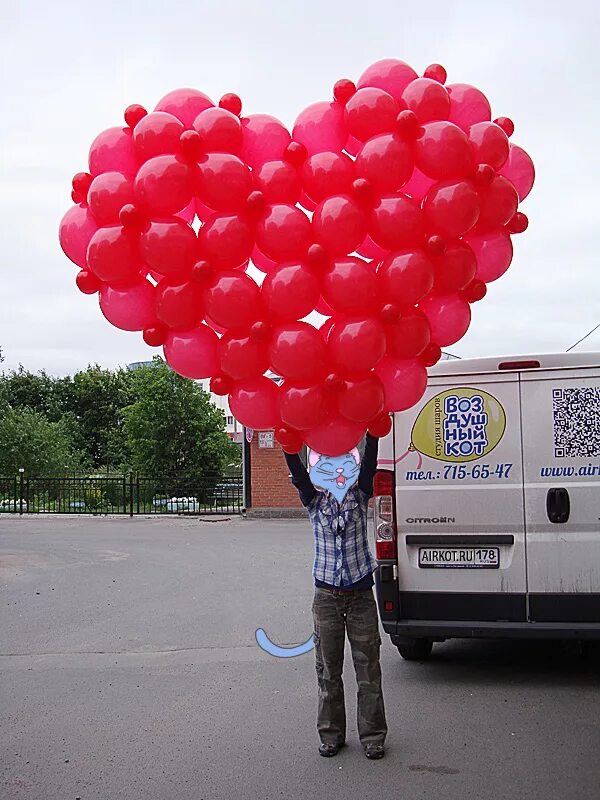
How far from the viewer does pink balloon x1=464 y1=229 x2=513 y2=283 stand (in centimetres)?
438

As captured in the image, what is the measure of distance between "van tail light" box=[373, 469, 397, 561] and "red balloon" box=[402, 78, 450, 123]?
3.27m

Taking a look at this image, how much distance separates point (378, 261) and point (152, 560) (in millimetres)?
11822

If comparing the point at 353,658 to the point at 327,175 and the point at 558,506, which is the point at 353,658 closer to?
the point at 558,506

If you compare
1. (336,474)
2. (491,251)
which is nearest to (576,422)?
(336,474)

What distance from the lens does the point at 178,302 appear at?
4027 mm

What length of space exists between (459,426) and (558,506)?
3.04 feet

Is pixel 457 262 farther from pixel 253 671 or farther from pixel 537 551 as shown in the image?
pixel 253 671

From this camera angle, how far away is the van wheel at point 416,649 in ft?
24.4

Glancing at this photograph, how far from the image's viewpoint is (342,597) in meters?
5.23

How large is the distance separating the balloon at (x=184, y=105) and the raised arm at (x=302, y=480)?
1987 mm

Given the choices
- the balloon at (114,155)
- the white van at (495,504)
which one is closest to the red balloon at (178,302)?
the balloon at (114,155)

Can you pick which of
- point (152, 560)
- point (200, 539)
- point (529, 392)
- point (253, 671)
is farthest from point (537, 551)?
point (200, 539)

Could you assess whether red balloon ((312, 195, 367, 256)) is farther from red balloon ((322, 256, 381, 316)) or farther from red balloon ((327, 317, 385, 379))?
red balloon ((327, 317, 385, 379))

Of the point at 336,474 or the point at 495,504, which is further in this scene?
the point at 495,504
